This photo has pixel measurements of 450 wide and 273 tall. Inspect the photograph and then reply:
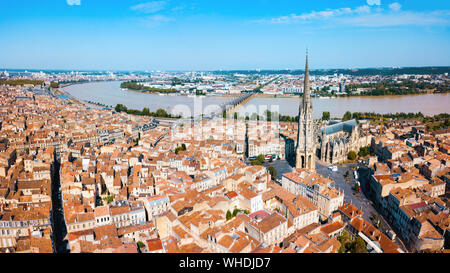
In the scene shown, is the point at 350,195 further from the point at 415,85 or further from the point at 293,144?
the point at 415,85

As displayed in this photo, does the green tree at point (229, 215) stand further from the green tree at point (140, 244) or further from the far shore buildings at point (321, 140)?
the far shore buildings at point (321, 140)

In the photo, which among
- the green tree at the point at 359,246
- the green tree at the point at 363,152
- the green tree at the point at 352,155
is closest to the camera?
the green tree at the point at 359,246

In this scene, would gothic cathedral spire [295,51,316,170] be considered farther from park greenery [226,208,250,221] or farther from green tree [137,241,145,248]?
green tree [137,241,145,248]

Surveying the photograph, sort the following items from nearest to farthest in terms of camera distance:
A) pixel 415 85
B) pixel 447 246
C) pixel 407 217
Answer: pixel 447 246, pixel 407 217, pixel 415 85

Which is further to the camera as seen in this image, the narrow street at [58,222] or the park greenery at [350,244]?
the narrow street at [58,222]

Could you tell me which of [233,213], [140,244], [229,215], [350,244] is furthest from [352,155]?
[140,244]

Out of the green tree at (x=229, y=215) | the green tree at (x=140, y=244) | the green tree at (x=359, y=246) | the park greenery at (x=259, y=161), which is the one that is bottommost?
the green tree at (x=140, y=244)

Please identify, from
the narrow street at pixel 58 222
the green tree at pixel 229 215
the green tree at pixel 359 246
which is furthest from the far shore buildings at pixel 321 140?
the narrow street at pixel 58 222

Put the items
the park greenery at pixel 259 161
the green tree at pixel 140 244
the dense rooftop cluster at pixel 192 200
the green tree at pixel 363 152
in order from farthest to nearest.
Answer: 1. the green tree at pixel 363 152
2. the park greenery at pixel 259 161
3. the green tree at pixel 140 244
4. the dense rooftop cluster at pixel 192 200
